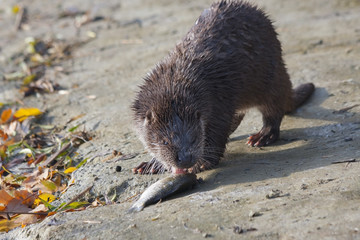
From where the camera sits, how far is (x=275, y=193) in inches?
149

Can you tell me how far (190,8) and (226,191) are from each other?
20.2 feet

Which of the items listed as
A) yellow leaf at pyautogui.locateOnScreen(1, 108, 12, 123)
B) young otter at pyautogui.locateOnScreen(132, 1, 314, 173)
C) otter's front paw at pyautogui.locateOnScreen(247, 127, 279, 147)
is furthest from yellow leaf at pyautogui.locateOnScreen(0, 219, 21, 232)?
yellow leaf at pyautogui.locateOnScreen(1, 108, 12, 123)

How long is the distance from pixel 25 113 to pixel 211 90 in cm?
272

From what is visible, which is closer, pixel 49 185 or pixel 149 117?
pixel 149 117

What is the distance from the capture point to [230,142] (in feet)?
18.0

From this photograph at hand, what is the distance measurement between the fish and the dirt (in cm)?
7

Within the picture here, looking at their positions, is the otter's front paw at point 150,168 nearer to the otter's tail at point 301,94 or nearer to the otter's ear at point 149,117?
the otter's ear at point 149,117

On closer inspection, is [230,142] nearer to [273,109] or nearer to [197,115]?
[273,109]

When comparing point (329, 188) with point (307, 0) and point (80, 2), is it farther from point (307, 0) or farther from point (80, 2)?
point (80, 2)

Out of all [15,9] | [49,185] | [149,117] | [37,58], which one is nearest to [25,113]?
[49,185]

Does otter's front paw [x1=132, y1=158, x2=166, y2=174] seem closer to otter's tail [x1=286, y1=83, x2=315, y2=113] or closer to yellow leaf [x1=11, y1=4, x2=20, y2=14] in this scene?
otter's tail [x1=286, y1=83, x2=315, y2=113]

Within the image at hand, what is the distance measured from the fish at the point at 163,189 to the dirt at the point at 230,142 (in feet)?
0.23

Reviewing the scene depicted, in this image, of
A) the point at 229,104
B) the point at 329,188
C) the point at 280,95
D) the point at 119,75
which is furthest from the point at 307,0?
the point at 329,188

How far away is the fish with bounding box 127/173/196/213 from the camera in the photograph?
13.1 ft
